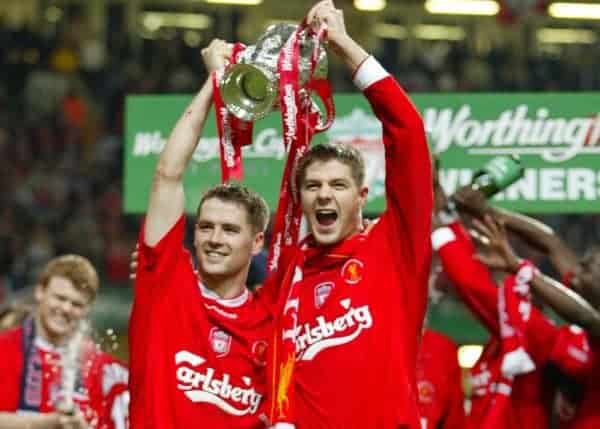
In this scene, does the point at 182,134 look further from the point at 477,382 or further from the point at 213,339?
the point at 477,382

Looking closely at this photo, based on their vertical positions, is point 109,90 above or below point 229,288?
above

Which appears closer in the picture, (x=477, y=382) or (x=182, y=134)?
(x=182, y=134)

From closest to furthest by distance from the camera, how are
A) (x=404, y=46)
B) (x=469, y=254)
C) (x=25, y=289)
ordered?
(x=469, y=254) → (x=25, y=289) → (x=404, y=46)

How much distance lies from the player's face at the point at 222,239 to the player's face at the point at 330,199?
8.2 inches

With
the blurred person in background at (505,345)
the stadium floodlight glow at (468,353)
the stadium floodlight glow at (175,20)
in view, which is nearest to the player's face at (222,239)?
the blurred person in background at (505,345)

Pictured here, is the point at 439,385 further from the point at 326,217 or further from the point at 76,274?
the point at 326,217

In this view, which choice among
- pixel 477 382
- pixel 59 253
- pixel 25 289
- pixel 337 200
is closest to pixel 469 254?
pixel 477 382

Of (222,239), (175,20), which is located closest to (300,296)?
(222,239)

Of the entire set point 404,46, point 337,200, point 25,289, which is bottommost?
point 25,289

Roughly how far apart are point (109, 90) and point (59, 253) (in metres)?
1.69

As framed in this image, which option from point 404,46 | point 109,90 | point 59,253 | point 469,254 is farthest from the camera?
point 404,46

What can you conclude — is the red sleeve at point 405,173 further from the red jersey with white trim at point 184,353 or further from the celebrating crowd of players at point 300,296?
the red jersey with white trim at point 184,353

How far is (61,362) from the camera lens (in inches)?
220

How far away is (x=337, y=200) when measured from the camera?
14.9 feet
